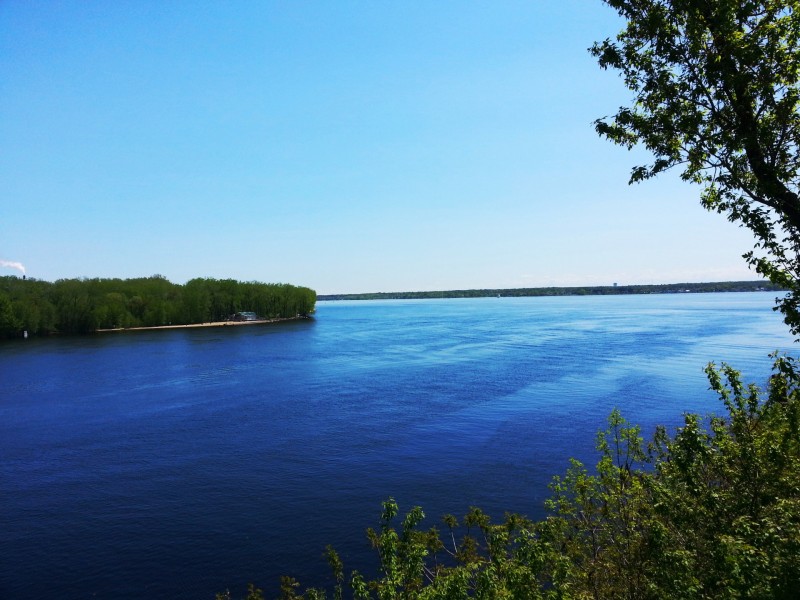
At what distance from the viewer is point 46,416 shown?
1443 inches

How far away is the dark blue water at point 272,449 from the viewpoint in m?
16.9

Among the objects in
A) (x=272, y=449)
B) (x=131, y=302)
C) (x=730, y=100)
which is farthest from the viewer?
(x=131, y=302)

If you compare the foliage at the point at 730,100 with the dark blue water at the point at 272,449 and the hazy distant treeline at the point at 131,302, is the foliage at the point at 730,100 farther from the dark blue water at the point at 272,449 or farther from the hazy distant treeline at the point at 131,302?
the hazy distant treeline at the point at 131,302

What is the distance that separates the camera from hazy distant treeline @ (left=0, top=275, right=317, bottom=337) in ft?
379

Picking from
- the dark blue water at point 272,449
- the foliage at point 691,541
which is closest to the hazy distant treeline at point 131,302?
the dark blue water at point 272,449

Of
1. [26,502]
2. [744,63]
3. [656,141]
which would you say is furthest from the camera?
[26,502]

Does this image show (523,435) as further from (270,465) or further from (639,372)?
(639,372)

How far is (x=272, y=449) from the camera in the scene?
27.7m

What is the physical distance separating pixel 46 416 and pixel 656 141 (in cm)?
4274

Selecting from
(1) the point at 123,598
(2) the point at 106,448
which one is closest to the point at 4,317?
(2) the point at 106,448

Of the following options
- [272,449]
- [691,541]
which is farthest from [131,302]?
[691,541]

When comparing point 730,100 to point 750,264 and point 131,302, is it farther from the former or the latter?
point 131,302

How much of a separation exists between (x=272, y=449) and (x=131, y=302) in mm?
124569

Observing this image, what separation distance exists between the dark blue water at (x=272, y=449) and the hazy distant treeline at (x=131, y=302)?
226 feet
